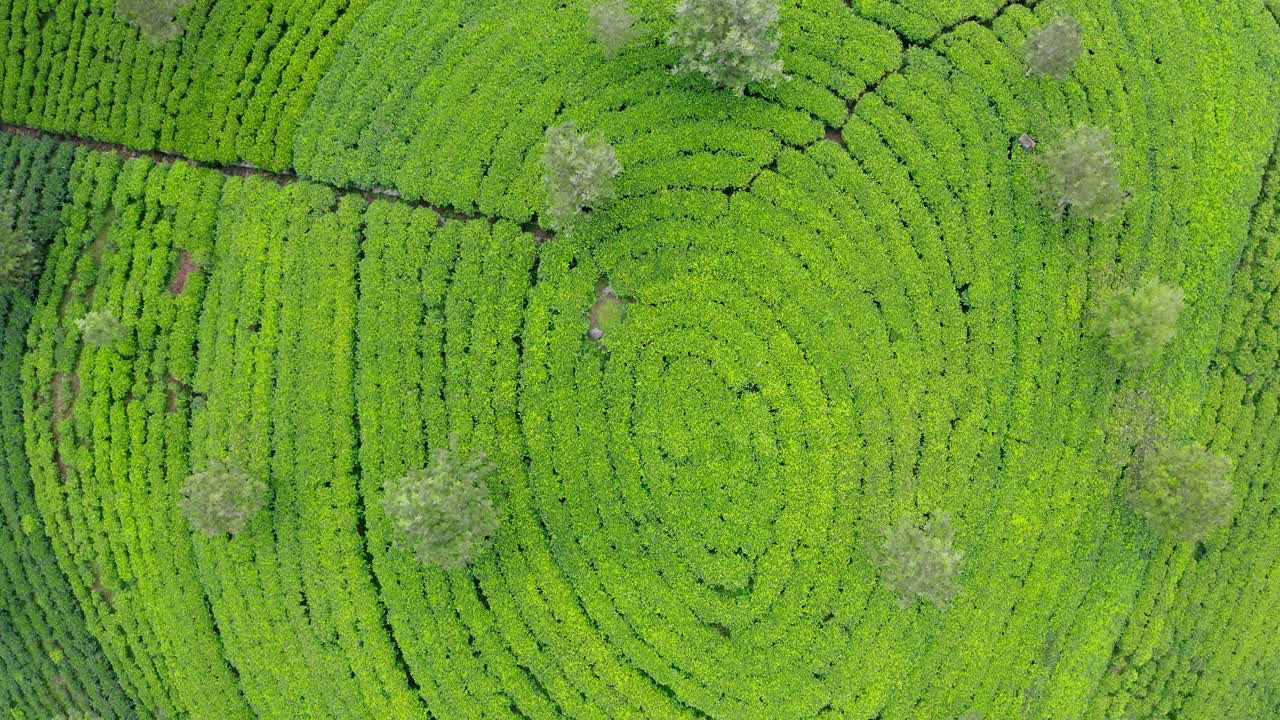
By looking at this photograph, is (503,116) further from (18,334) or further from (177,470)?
(18,334)

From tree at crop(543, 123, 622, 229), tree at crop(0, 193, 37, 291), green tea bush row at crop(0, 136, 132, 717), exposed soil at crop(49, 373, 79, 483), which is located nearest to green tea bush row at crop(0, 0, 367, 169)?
green tea bush row at crop(0, 136, 132, 717)

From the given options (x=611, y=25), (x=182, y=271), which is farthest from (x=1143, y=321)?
(x=182, y=271)

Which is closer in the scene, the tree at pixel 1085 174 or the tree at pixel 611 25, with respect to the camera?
the tree at pixel 1085 174

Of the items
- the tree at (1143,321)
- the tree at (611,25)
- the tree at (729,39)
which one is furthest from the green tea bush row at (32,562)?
the tree at (1143,321)

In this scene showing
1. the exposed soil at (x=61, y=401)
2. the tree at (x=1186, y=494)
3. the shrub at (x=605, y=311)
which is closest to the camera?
the tree at (x=1186, y=494)

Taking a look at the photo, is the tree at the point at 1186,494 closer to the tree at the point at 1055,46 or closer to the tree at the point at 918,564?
the tree at the point at 918,564
